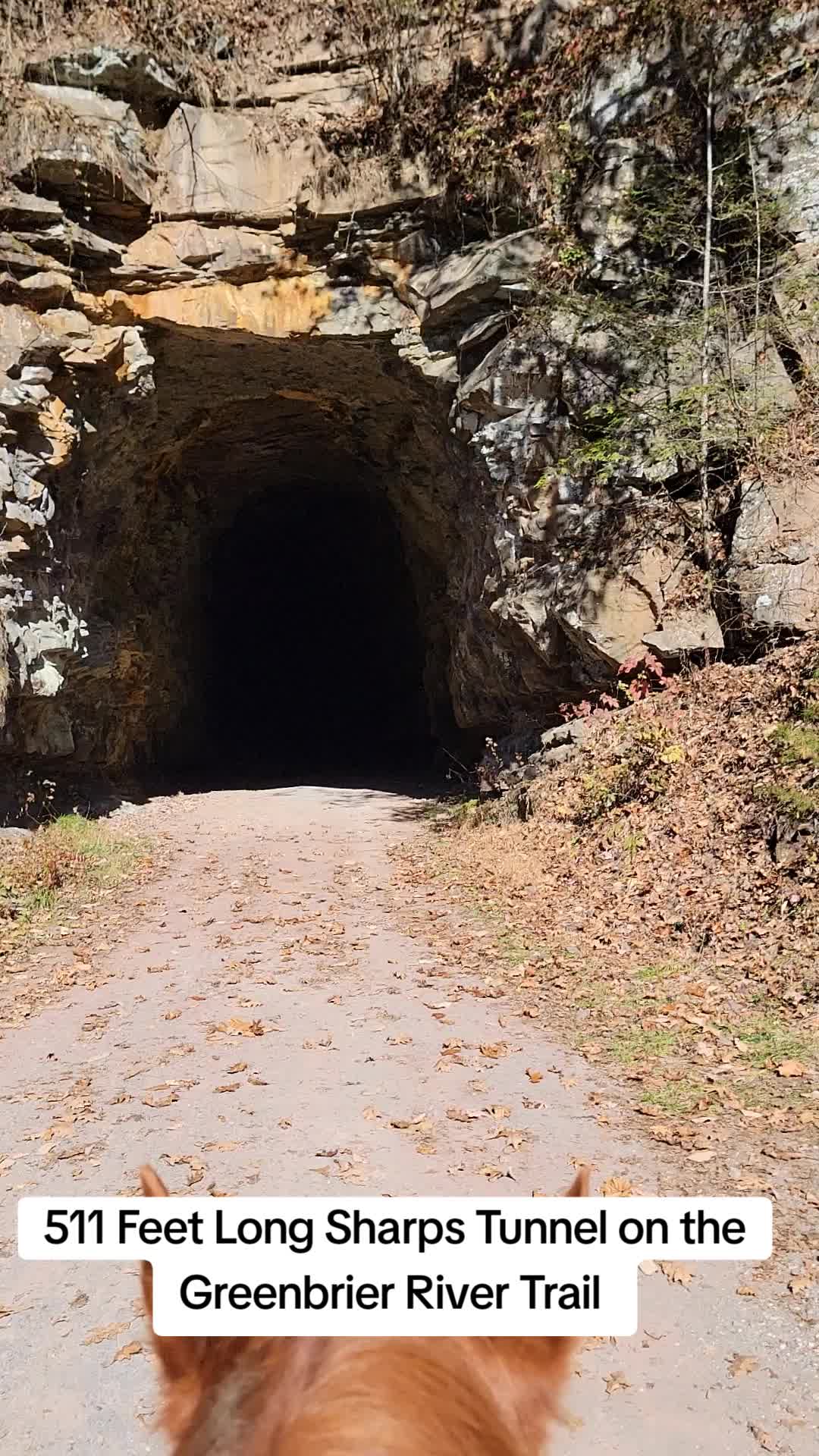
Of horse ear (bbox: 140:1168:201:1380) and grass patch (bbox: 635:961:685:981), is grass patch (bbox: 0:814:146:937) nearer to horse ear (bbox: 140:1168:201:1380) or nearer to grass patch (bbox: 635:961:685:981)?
grass patch (bbox: 635:961:685:981)

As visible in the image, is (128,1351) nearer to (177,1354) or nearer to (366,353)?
(177,1354)

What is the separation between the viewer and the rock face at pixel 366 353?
912cm

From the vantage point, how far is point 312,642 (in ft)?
75.0

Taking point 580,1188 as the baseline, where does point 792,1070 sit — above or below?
below

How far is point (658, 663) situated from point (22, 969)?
708cm

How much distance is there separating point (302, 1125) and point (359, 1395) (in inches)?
147

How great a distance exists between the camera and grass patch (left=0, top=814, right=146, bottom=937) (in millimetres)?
7781

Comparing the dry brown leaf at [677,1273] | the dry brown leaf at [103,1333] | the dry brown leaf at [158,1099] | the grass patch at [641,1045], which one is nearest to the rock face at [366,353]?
the grass patch at [641,1045]

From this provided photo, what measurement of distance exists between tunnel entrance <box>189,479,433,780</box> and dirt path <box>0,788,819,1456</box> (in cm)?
971

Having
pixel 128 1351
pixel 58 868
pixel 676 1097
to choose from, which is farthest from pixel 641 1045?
pixel 58 868

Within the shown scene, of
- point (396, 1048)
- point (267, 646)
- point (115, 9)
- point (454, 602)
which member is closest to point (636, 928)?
point (396, 1048)

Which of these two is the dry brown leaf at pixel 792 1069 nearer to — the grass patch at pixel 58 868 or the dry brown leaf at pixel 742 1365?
the dry brown leaf at pixel 742 1365

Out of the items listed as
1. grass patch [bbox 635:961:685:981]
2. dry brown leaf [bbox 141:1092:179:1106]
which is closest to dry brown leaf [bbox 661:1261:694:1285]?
grass patch [bbox 635:961:685:981]

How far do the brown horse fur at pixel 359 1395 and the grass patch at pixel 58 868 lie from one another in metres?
7.17
